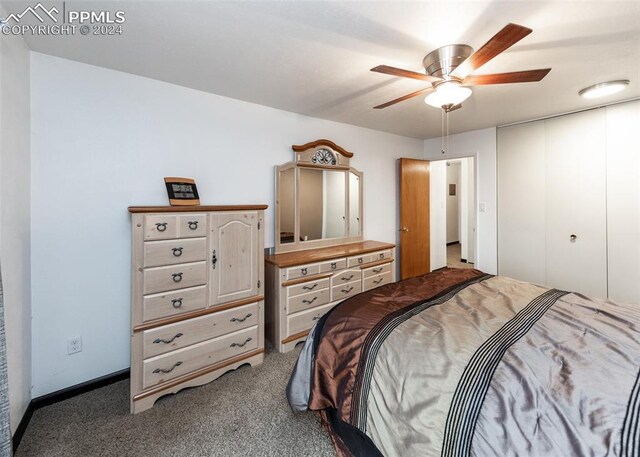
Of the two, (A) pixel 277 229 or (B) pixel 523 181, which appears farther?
(B) pixel 523 181

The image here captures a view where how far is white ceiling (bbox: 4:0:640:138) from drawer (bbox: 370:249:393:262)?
1655 millimetres

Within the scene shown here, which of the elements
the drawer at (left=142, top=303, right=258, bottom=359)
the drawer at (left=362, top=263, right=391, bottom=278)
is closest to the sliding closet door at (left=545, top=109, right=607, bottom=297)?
the drawer at (left=362, top=263, right=391, bottom=278)

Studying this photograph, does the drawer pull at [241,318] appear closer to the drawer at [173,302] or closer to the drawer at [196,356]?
the drawer at [196,356]

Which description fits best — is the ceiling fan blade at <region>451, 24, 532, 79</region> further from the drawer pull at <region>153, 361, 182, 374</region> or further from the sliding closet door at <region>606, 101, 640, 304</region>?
the drawer pull at <region>153, 361, 182, 374</region>

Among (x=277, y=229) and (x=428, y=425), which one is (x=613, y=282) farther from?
(x=277, y=229)

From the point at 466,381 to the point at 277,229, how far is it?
88.0 inches

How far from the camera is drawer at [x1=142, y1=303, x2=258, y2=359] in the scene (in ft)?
6.25

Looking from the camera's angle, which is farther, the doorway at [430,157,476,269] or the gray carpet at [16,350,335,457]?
the doorway at [430,157,476,269]

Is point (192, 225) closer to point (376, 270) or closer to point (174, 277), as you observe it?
point (174, 277)

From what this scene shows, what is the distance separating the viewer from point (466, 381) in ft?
3.51

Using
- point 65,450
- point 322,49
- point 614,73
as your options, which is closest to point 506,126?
point 614,73

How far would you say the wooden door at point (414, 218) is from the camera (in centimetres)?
415

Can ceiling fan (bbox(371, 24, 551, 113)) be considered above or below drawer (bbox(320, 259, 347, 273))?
above

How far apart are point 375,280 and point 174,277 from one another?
84.2 inches
